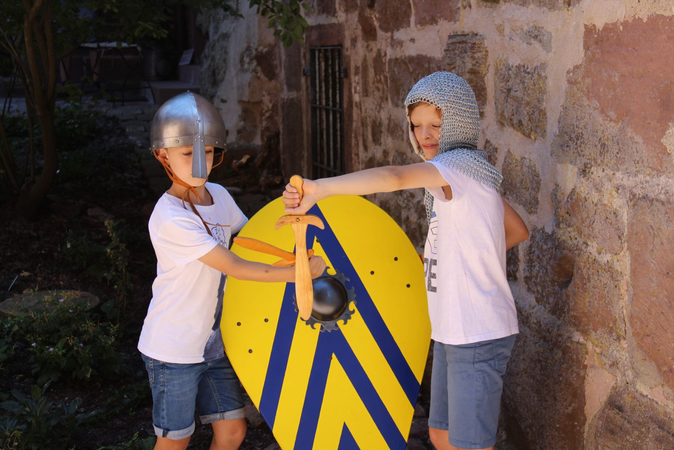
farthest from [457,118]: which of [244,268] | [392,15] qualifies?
[392,15]

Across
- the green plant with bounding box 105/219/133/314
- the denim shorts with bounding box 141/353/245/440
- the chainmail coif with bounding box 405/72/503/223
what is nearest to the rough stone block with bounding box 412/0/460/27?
the chainmail coif with bounding box 405/72/503/223

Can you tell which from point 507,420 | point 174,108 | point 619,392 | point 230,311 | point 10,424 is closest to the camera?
point 619,392

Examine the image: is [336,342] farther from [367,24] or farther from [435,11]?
[367,24]

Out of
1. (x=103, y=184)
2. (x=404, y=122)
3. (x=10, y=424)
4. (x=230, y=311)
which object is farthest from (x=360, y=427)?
(x=103, y=184)

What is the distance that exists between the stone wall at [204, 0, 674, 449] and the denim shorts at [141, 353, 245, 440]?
0.86 metres

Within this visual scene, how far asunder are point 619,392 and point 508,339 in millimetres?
286

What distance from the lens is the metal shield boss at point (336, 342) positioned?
2.15 meters

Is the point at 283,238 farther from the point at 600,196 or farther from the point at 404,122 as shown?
the point at 404,122

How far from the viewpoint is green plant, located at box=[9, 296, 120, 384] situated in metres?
3.08

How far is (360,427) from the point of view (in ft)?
7.13

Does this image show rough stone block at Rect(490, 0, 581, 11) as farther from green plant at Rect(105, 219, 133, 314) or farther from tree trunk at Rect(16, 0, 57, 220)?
tree trunk at Rect(16, 0, 57, 220)

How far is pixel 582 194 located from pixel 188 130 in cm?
103

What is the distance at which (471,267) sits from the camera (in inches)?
73.0

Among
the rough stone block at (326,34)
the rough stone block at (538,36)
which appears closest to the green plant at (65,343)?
the rough stone block at (326,34)
